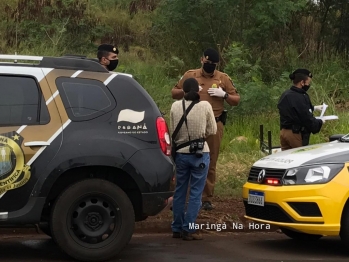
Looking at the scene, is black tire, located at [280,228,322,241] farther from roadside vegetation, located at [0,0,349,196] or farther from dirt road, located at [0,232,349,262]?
roadside vegetation, located at [0,0,349,196]

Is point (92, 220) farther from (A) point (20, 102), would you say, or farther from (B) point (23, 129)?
(A) point (20, 102)

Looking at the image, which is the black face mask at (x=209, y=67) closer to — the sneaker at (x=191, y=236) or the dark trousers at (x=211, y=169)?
the dark trousers at (x=211, y=169)

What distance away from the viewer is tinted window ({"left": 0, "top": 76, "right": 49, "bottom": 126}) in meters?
6.94

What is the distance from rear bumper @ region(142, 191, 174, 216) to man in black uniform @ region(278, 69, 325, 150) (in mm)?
2907

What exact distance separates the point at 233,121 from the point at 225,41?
3.38 m

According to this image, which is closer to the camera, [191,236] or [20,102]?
[20,102]

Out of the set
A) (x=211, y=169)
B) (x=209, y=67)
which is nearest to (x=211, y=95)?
(x=209, y=67)

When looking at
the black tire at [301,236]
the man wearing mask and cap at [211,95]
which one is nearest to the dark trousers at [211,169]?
the man wearing mask and cap at [211,95]

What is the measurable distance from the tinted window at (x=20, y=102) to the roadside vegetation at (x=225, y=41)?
267 inches

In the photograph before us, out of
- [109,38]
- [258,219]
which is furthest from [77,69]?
[109,38]

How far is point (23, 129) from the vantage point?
689 cm

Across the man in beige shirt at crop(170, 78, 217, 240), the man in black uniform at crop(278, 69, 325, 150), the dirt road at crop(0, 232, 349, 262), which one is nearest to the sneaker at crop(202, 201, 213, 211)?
the dirt road at crop(0, 232, 349, 262)

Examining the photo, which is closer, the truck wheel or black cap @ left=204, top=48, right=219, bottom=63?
the truck wheel

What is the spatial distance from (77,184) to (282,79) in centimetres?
931
